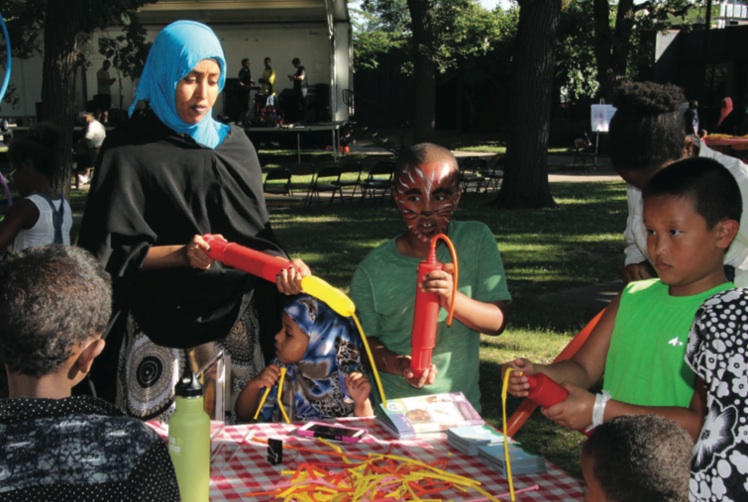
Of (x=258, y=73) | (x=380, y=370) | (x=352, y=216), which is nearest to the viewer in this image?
(x=380, y=370)

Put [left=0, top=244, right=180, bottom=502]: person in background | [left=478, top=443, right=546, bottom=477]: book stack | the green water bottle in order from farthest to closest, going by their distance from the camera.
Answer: [left=478, top=443, right=546, bottom=477]: book stack → the green water bottle → [left=0, top=244, right=180, bottom=502]: person in background

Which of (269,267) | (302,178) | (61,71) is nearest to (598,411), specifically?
(269,267)

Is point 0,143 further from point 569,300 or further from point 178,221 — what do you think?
point 178,221

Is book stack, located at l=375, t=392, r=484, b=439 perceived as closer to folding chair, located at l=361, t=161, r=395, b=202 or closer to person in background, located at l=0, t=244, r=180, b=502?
person in background, located at l=0, t=244, r=180, b=502

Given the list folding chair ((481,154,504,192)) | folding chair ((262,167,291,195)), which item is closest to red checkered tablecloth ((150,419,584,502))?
folding chair ((262,167,291,195))

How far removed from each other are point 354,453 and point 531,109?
38.0 ft

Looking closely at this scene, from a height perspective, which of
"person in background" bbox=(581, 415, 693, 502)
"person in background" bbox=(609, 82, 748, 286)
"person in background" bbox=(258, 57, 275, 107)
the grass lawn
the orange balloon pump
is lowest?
the grass lawn

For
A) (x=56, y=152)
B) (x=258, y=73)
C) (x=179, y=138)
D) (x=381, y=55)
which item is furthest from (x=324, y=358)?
Answer: (x=381, y=55)

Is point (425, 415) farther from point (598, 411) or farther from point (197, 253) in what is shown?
point (197, 253)

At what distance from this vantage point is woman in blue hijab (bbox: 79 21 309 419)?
302 cm

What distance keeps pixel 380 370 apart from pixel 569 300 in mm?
4832

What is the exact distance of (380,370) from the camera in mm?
2973

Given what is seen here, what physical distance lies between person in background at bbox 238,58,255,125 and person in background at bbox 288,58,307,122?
1.12 m

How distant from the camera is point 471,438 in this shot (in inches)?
95.6
